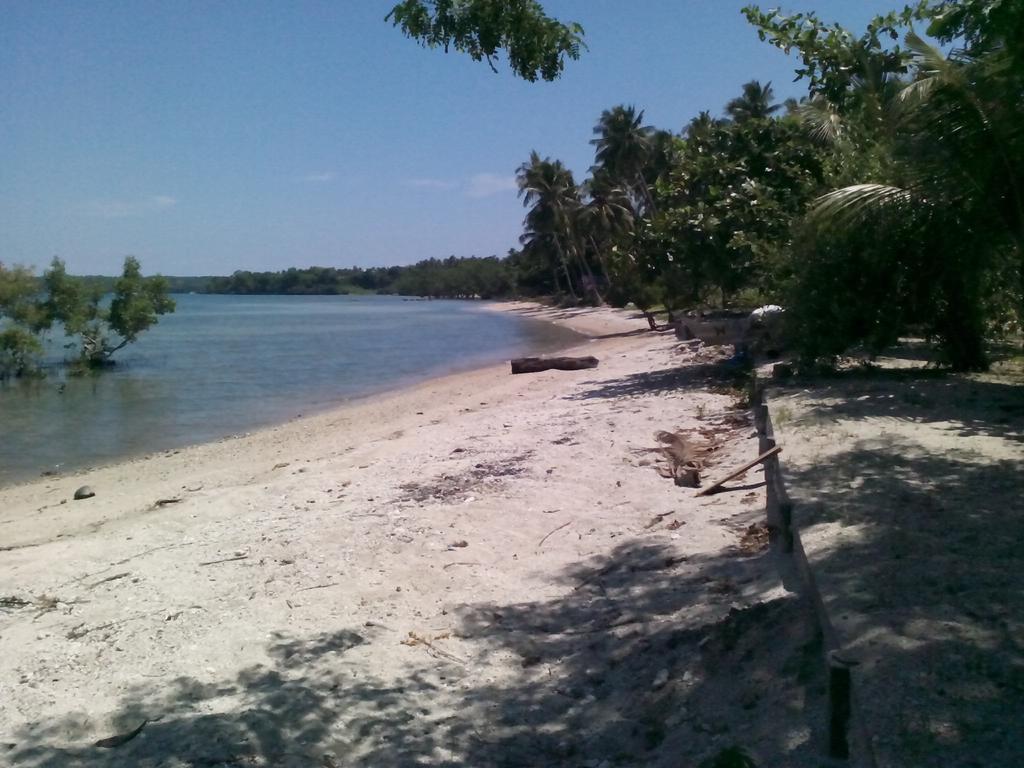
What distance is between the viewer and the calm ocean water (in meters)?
19.5

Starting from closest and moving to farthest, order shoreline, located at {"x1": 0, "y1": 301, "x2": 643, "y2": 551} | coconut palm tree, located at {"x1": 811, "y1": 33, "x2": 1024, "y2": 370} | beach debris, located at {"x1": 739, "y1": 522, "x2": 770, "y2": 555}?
beach debris, located at {"x1": 739, "y1": 522, "x2": 770, "y2": 555}
coconut palm tree, located at {"x1": 811, "y1": 33, "x2": 1024, "y2": 370}
shoreline, located at {"x1": 0, "y1": 301, "x2": 643, "y2": 551}

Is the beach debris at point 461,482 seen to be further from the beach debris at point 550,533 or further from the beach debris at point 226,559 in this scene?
the beach debris at point 226,559

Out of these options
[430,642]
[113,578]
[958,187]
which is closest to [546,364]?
[958,187]

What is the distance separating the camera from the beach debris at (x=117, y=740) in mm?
4570

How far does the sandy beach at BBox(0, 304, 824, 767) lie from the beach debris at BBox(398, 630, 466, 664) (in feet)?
0.07

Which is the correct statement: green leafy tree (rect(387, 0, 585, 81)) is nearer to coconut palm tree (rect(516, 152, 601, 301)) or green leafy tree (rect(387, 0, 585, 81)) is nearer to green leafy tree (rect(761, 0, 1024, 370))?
green leafy tree (rect(761, 0, 1024, 370))

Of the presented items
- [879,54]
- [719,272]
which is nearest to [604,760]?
[879,54]

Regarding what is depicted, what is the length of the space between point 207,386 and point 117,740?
25671 mm

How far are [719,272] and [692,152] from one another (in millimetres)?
2509

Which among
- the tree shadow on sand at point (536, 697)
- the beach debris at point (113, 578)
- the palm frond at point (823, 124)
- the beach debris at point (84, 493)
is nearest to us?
the tree shadow on sand at point (536, 697)

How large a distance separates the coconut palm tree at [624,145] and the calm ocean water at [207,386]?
1128 cm

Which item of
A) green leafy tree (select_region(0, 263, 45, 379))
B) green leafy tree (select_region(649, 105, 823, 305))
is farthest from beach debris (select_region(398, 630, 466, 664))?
green leafy tree (select_region(0, 263, 45, 379))

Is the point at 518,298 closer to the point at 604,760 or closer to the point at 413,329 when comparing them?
the point at 413,329

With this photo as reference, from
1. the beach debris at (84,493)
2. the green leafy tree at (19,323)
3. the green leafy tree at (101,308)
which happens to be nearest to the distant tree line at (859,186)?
the beach debris at (84,493)
